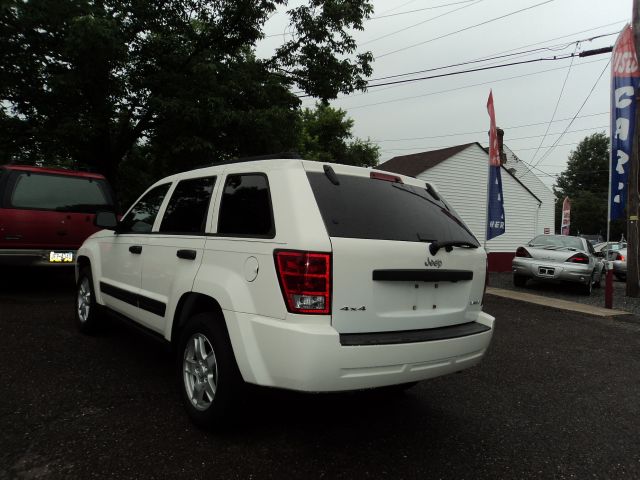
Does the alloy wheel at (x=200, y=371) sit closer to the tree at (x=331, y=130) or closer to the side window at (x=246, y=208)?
the side window at (x=246, y=208)

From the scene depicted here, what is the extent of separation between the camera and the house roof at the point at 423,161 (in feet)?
73.9

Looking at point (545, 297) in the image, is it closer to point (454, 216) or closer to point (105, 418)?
point (454, 216)

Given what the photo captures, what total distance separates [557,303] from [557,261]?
6.20 ft

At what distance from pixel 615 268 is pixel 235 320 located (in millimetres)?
17786

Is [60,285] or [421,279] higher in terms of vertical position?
[421,279]

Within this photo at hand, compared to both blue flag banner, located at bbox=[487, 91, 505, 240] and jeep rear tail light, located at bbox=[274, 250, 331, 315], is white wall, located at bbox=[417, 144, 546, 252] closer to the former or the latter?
blue flag banner, located at bbox=[487, 91, 505, 240]

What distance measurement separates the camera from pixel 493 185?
11.4 metres

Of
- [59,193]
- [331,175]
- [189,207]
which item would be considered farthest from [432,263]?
[59,193]

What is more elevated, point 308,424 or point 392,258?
point 392,258

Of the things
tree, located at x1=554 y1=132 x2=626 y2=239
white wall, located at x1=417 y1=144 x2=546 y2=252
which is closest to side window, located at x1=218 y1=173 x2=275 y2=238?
white wall, located at x1=417 y1=144 x2=546 y2=252

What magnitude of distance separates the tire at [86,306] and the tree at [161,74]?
6.04 metres

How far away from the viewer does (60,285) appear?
328 inches

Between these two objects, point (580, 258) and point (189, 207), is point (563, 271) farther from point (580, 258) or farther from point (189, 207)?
point (189, 207)

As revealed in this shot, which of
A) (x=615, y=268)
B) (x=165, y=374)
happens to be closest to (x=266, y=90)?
(x=165, y=374)
